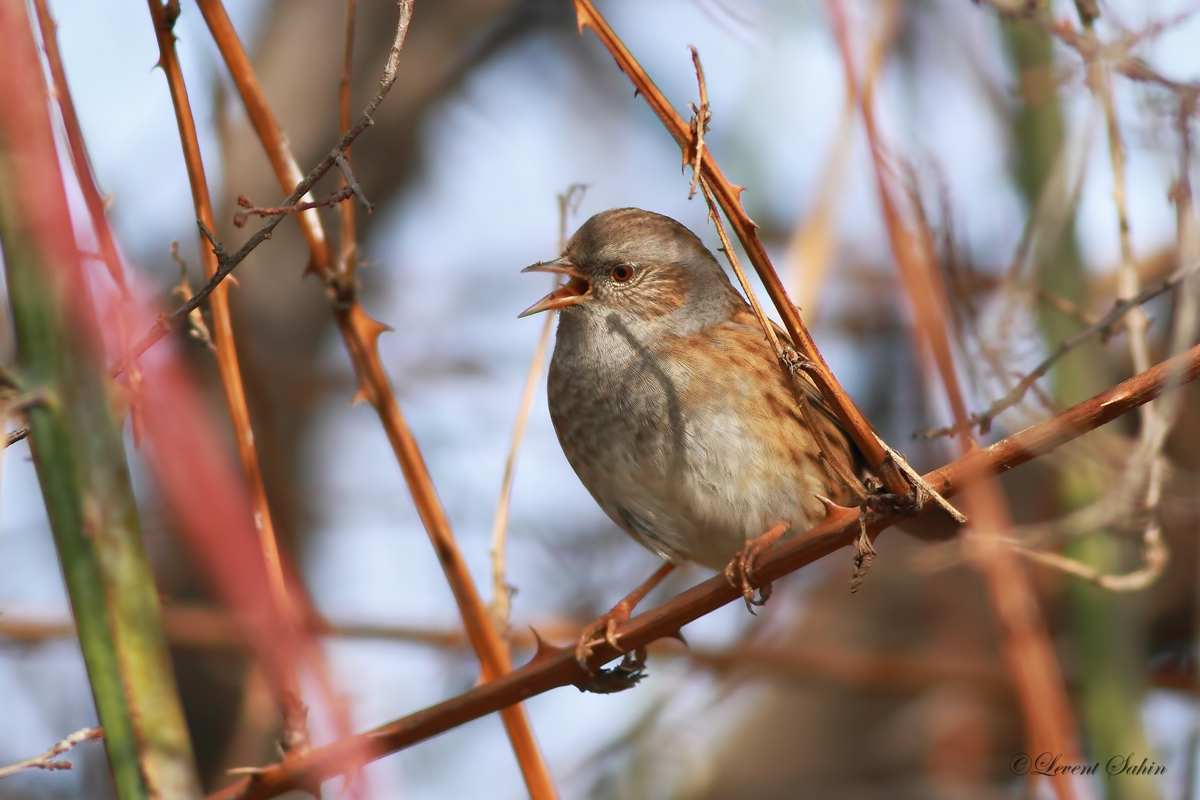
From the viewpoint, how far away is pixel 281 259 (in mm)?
6812

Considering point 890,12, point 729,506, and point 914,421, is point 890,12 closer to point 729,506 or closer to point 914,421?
point 729,506

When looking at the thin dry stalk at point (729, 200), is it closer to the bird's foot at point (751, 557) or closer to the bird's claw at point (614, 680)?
the bird's foot at point (751, 557)


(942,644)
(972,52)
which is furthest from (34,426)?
(942,644)

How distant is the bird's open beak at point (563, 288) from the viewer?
3.82 meters

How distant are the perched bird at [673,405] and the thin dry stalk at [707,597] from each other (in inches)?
28.1

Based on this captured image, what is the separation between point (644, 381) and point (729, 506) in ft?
1.50

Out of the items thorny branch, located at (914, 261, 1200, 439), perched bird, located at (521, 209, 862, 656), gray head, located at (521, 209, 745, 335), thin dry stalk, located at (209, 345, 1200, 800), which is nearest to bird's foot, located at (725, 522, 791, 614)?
perched bird, located at (521, 209, 862, 656)

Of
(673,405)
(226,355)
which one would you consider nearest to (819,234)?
(673,405)

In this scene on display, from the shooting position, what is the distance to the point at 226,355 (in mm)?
2420

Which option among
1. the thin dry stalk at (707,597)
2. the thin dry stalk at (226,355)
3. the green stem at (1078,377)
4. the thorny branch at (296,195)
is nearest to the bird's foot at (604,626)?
the thin dry stalk at (707,597)

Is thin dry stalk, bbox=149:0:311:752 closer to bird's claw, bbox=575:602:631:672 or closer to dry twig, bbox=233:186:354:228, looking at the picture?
dry twig, bbox=233:186:354:228

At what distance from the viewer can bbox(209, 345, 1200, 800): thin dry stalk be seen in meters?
1.98

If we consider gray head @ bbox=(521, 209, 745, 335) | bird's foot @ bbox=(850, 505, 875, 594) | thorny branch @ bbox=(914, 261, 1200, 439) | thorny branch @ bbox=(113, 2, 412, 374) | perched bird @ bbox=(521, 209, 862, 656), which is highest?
gray head @ bbox=(521, 209, 745, 335)

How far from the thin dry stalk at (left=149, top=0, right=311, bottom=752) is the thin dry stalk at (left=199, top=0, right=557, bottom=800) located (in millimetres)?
180
